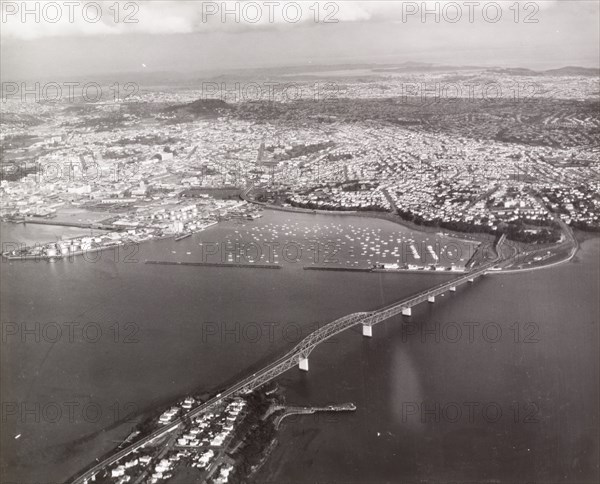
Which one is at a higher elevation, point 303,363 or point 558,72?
point 558,72

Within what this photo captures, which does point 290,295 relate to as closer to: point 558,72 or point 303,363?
point 303,363

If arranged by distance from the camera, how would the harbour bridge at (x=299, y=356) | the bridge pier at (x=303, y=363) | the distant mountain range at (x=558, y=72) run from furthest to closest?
1. the distant mountain range at (x=558, y=72)
2. the bridge pier at (x=303, y=363)
3. the harbour bridge at (x=299, y=356)

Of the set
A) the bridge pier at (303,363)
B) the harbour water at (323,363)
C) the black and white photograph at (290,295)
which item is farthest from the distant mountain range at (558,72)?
the bridge pier at (303,363)

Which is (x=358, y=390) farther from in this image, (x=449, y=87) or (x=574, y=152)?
(x=449, y=87)

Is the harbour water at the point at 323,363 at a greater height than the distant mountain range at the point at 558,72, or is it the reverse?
the distant mountain range at the point at 558,72

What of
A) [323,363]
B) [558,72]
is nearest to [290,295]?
[323,363]

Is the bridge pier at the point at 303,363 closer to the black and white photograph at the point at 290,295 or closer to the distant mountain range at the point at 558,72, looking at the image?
the black and white photograph at the point at 290,295

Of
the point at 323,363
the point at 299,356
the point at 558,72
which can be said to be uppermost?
the point at 558,72
